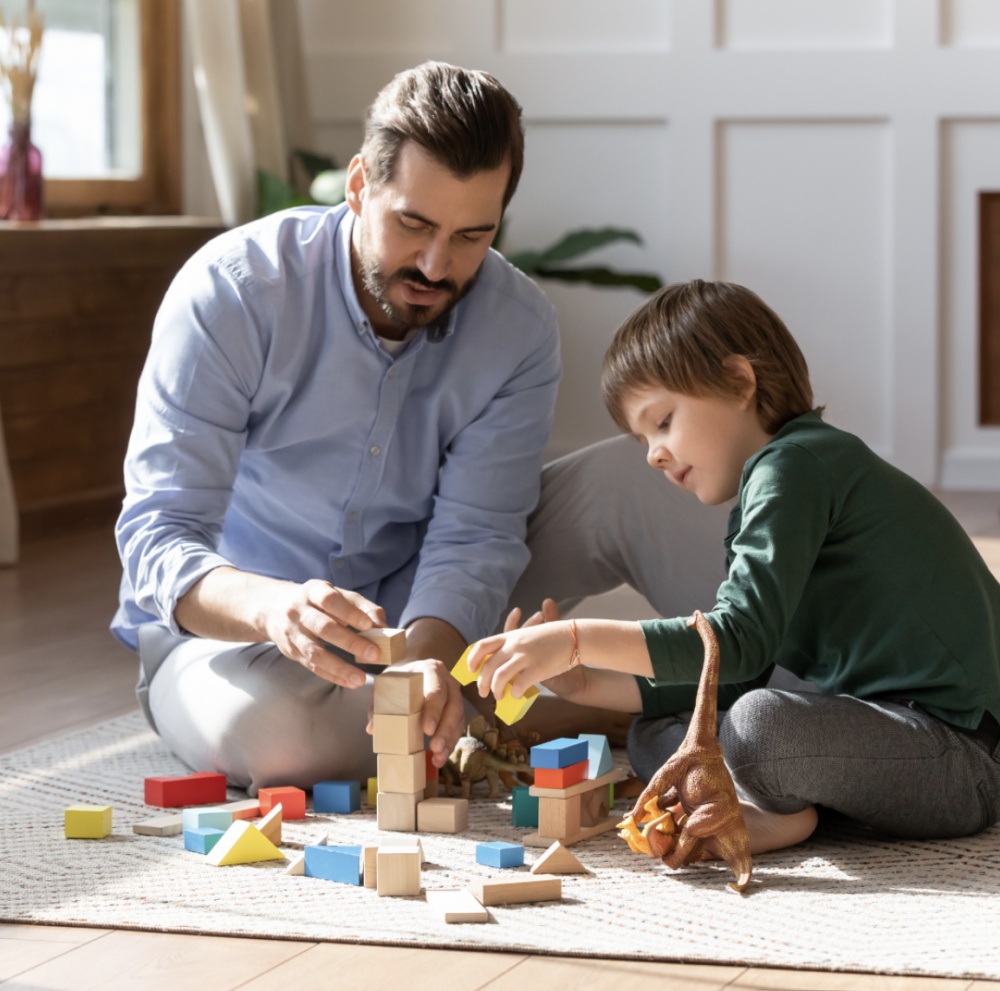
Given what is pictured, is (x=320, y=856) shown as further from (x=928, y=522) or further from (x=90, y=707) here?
(x=90, y=707)

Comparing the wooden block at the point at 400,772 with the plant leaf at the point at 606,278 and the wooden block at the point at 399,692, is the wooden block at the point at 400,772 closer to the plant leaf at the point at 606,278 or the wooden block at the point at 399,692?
the wooden block at the point at 399,692

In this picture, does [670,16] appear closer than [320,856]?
No

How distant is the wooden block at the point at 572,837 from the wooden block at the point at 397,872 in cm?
16

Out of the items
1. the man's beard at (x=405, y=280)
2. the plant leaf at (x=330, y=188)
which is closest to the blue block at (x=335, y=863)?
the man's beard at (x=405, y=280)

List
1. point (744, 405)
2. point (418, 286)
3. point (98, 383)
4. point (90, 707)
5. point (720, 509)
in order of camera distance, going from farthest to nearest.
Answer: point (98, 383)
point (90, 707)
point (720, 509)
point (418, 286)
point (744, 405)

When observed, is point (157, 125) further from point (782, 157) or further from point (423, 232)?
point (423, 232)

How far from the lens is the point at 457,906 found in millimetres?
1119

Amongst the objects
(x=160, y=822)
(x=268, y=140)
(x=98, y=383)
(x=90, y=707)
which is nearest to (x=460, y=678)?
(x=160, y=822)

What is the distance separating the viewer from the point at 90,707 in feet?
6.18

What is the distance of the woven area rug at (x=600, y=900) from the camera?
1.06m

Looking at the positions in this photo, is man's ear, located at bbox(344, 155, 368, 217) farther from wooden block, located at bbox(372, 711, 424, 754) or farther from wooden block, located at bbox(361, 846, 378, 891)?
wooden block, located at bbox(361, 846, 378, 891)

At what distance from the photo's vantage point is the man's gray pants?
58.2 inches

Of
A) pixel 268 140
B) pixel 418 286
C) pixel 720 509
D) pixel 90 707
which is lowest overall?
pixel 90 707

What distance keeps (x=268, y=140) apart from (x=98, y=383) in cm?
78
